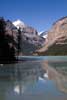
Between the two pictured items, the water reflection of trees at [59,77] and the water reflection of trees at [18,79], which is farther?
the water reflection of trees at [59,77]

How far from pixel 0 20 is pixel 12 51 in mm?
8289

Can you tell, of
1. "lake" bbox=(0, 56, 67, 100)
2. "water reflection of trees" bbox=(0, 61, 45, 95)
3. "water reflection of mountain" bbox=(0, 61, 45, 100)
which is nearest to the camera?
"lake" bbox=(0, 56, 67, 100)

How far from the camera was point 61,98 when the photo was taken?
31.0 ft

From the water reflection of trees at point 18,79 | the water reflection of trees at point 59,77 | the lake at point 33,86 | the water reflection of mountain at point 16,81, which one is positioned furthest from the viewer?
the water reflection of trees at point 59,77

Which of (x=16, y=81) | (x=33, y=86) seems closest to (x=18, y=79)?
(x=16, y=81)

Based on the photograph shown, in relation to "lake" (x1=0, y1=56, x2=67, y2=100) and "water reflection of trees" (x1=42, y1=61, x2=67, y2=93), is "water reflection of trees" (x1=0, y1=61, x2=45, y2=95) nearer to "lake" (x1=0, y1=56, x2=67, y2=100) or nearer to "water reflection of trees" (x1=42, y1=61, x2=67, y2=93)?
"lake" (x1=0, y1=56, x2=67, y2=100)

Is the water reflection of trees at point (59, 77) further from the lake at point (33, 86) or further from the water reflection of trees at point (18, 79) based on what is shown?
the water reflection of trees at point (18, 79)

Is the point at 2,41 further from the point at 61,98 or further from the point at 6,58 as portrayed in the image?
the point at 61,98

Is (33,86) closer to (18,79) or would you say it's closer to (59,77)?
(18,79)

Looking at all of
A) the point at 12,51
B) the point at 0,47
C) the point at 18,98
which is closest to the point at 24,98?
the point at 18,98

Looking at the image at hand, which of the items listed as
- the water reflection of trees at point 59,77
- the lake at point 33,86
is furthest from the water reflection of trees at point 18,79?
the water reflection of trees at point 59,77

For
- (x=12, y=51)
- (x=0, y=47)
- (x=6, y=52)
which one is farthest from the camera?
(x=12, y=51)

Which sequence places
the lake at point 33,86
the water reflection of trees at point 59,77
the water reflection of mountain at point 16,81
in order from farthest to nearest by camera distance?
the water reflection of trees at point 59,77 → the water reflection of mountain at point 16,81 → the lake at point 33,86

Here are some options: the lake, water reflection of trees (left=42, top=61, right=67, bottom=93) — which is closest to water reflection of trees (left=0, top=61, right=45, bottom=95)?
the lake
